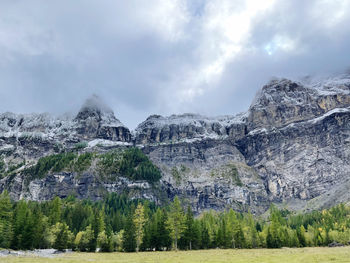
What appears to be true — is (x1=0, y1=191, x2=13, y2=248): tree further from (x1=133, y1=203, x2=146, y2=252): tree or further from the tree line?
(x1=133, y1=203, x2=146, y2=252): tree

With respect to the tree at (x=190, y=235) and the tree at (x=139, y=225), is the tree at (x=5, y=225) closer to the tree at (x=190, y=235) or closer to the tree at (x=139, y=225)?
the tree at (x=139, y=225)

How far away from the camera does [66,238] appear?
74.2 m

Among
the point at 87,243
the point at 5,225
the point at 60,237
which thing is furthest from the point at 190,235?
the point at 5,225

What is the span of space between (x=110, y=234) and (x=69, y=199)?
10769 centimetres

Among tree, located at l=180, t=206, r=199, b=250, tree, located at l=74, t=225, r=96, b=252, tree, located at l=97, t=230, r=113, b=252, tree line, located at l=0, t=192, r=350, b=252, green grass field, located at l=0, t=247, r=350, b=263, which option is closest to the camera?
green grass field, located at l=0, t=247, r=350, b=263

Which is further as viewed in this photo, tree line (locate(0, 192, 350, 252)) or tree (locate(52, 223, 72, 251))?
tree (locate(52, 223, 72, 251))

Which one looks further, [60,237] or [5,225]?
[60,237]

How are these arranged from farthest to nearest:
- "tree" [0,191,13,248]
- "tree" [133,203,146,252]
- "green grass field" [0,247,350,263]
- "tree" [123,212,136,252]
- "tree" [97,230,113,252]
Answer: "tree" [123,212,136,252] < "tree" [133,203,146,252] < "tree" [97,230,113,252] < "tree" [0,191,13,248] < "green grass field" [0,247,350,263]

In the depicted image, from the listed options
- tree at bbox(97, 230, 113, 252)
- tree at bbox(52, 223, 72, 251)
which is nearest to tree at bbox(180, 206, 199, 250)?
tree at bbox(97, 230, 113, 252)

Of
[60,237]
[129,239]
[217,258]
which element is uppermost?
[60,237]

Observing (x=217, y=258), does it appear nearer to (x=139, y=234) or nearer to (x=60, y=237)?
(x=139, y=234)

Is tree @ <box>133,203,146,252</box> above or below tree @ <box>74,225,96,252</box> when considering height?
above

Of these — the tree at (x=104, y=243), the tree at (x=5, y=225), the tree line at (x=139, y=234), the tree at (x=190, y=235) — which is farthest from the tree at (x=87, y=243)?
the tree at (x=190, y=235)

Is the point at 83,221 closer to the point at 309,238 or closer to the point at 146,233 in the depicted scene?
the point at 146,233
